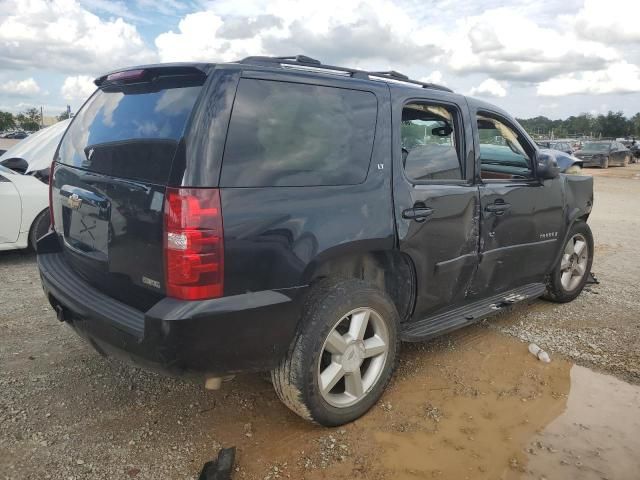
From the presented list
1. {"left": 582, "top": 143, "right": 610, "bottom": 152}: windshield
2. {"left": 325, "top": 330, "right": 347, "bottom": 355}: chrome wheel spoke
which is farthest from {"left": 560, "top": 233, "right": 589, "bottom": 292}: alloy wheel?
{"left": 582, "top": 143, "right": 610, "bottom": 152}: windshield

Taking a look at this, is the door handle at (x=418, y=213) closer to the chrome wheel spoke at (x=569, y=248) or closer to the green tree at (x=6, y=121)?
the chrome wheel spoke at (x=569, y=248)

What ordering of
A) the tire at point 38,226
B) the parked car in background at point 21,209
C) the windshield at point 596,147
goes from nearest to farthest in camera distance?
the parked car in background at point 21,209 → the tire at point 38,226 → the windshield at point 596,147

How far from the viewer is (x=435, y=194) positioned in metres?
3.28

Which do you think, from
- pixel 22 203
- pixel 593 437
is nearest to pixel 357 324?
pixel 593 437

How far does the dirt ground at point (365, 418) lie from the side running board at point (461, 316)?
0.33m

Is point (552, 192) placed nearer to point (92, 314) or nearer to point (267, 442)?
point (267, 442)

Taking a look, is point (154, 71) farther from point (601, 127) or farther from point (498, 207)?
point (601, 127)

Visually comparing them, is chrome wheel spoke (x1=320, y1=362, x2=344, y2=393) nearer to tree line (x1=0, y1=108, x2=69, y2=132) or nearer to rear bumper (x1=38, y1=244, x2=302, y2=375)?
rear bumper (x1=38, y1=244, x2=302, y2=375)

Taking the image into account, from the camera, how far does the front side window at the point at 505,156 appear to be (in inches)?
163

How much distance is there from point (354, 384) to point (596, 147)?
101 ft

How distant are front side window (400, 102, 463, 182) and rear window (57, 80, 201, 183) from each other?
137cm

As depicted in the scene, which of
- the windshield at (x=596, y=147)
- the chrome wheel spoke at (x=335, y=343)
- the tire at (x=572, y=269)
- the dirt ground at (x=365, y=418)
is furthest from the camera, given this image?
the windshield at (x=596, y=147)

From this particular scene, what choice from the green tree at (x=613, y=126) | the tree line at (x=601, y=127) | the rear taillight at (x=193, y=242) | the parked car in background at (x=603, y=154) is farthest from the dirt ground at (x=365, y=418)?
the green tree at (x=613, y=126)

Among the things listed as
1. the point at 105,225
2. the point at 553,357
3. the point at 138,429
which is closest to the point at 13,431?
the point at 138,429
